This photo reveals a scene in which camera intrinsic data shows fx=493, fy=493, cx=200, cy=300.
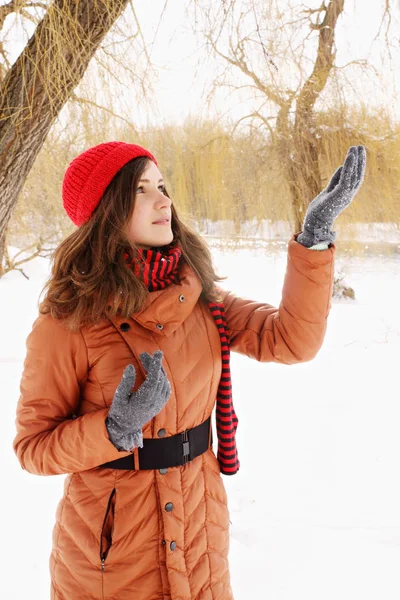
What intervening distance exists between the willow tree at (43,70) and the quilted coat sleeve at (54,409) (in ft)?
3.66

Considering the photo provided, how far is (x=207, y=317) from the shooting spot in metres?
1.31

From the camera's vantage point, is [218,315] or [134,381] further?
[218,315]

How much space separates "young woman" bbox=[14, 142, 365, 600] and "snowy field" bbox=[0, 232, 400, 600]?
4.07 ft

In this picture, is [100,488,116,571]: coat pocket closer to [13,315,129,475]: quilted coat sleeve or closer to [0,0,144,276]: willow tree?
[13,315,129,475]: quilted coat sleeve

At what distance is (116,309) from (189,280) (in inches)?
8.2

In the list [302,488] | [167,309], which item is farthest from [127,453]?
[302,488]

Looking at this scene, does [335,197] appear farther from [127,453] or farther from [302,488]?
[302,488]

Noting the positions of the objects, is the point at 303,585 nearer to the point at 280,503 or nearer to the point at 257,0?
the point at 280,503

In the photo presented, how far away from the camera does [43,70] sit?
6.36ft

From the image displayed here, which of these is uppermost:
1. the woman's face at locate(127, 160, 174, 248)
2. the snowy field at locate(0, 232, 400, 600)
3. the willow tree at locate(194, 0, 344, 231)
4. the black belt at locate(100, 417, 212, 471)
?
the willow tree at locate(194, 0, 344, 231)

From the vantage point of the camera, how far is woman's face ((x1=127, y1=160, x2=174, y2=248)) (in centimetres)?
126

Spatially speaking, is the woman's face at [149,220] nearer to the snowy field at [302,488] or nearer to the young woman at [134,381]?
the young woman at [134,381]

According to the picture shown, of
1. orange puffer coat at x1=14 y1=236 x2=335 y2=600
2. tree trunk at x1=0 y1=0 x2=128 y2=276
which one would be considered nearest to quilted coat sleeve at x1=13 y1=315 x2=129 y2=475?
orange puffer coat at x1=14 y1=236 x2=335 y2=600

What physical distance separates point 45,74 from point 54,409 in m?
1.41
